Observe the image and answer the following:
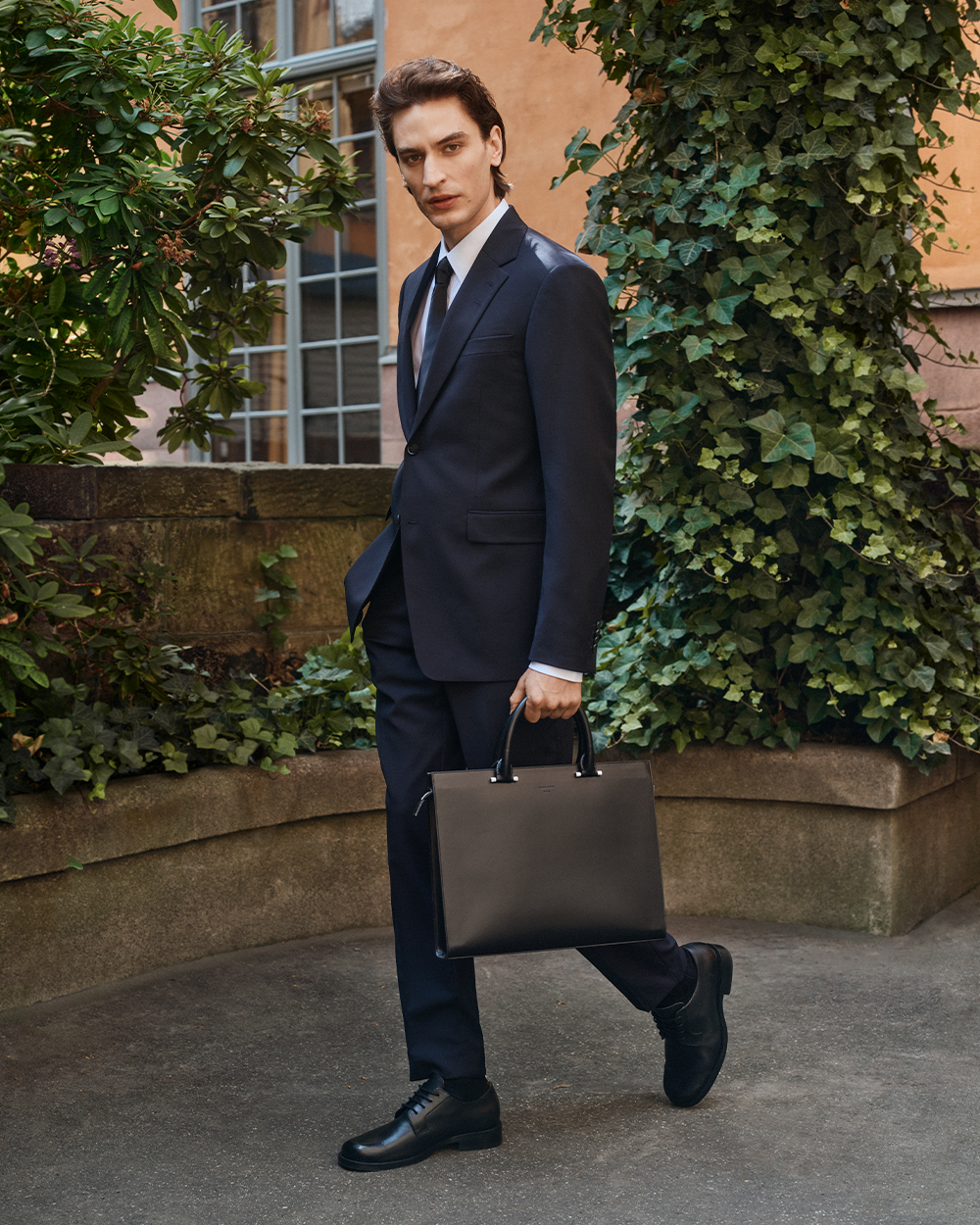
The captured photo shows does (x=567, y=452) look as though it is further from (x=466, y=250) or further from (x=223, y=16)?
(x=223, y=16)

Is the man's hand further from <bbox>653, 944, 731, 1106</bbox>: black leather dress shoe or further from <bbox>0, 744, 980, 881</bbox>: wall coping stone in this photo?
<bbox>0, 744, 980, 881</bbox>: wall coping stone

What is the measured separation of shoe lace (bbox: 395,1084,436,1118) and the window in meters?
6.05

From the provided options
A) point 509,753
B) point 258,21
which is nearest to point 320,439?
point 258,21

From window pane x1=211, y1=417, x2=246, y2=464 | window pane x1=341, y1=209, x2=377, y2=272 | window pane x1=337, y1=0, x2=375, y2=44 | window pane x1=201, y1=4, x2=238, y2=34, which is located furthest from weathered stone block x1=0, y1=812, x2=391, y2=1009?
window pane x1=201, y1=4, x2=238, y2=34

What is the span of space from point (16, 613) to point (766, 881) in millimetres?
2223

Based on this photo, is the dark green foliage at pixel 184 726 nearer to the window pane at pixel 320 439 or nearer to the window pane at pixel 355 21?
the window pane at pixel 320 439

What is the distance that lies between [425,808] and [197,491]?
6.34 feet

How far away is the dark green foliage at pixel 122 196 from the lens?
3.43 meters

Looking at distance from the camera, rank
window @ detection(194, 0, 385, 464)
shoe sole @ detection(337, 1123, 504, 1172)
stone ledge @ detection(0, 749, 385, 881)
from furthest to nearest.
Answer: window @ detection(194, 0, 385, 464) < stone ledge @ detection(0, 749, 385, 881) < shoe sole @ detection(337, 1123, 504, 1172)

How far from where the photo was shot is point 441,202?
7.95 feet

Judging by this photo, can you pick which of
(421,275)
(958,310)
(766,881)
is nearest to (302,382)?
(958,310)

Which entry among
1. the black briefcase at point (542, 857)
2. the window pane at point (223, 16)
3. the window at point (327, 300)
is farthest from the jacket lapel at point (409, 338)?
the window pane at point (223, 16)

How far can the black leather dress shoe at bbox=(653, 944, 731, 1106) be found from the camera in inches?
103

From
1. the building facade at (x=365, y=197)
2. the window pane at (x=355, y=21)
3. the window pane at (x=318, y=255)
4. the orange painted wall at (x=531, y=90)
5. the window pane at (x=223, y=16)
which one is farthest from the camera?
the window pane at (x=223, y=16)
